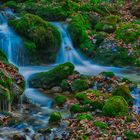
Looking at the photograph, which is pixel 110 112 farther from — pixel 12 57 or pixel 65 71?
pixel 12 57

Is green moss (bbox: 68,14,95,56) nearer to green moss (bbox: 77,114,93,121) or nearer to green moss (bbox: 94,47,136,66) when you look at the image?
green moss (bbox: 94,47,136,66)

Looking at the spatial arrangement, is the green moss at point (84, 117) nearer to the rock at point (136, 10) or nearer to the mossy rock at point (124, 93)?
the mossy rock at point (124, 93)

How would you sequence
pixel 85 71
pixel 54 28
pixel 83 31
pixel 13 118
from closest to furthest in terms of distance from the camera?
pixel 13 118
pixel 85 71
pixel 54 28
pixel 83 31

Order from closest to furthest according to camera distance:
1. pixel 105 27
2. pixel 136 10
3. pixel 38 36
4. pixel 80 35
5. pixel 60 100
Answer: pixel 60 100
pixel 38 36
pixel 80 35
pixel 105 27
pixel 136 10

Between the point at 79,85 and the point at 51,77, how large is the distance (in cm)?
112

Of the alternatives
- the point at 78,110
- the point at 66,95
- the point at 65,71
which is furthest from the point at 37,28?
the point at 78,110

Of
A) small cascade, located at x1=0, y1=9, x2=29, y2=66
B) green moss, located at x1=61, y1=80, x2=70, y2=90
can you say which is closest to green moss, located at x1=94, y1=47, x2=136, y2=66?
small cascade, located at x1=0, y1=9, x2=29, y2=66

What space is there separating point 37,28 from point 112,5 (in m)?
8.15

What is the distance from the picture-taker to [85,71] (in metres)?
19.0

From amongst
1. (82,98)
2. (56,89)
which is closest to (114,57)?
(56,89)

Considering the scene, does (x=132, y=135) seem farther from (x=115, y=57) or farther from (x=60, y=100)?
(x=115, y=57)

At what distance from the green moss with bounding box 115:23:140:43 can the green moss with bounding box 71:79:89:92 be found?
6296 mm

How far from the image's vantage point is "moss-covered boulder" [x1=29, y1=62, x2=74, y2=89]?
1562 centimetres

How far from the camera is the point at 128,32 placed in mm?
21391
